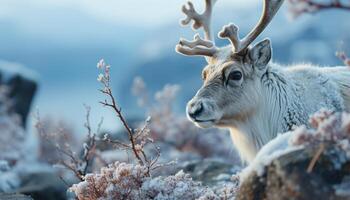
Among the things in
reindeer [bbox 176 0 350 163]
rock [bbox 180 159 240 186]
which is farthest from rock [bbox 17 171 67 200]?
reindeer [bbox 176 0 350 163]

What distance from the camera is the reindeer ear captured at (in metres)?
6.28

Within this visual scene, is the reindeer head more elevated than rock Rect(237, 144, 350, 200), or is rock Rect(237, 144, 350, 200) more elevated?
the reindeer head

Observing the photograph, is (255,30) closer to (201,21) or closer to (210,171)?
(201,21)

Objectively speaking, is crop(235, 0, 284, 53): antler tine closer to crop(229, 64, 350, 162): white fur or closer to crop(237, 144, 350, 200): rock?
crop(229, 64, 350, 162): white fur

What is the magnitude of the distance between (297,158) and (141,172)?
1546 millimetres

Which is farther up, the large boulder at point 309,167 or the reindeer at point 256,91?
the reindeer at point 256,91

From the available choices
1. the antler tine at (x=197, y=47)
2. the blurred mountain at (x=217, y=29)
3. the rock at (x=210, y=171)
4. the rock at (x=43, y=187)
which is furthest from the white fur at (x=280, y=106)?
the blurred mountain at (x=217, y=29)

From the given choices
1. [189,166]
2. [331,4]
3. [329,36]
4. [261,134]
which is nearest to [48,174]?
[189,166]

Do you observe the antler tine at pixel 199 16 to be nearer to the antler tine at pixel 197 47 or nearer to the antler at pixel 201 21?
the antler at pixel 201 21

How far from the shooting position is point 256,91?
640 cm

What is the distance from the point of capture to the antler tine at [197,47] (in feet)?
21.8

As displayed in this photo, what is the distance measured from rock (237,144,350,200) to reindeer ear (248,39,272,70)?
233 cm

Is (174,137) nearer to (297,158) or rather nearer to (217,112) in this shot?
(217,112)

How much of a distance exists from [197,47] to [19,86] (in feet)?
34.8
